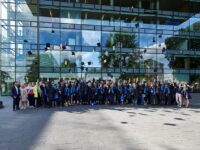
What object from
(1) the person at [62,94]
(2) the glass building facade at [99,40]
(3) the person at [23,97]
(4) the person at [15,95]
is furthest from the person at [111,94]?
(2) the glass building facade at [99,40]

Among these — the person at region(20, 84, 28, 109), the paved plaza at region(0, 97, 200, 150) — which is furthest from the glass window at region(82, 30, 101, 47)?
the paved plaza at region(0, 97, 200, 150)

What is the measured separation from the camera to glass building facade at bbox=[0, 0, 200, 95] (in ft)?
107

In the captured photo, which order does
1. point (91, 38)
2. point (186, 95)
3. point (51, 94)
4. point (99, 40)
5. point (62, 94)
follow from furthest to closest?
point (99, 40), point (91, 38), point (186, 95), point (62, 94), point (51, 94)

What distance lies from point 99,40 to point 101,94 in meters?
15.7

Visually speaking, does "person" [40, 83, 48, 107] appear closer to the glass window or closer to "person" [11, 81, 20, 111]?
"person" [11, 81, 20, 111]

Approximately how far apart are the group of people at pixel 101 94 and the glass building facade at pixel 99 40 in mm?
12884

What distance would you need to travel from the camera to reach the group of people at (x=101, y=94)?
19.1 m

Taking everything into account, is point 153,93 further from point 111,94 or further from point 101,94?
point 101,94

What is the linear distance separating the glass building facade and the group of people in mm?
12884

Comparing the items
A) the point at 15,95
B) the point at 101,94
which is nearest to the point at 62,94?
the point at 101,94

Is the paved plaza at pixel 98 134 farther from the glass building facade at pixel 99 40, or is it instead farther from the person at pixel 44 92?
the glass building facade at pixel 99 40

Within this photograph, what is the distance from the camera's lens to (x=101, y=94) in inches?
834

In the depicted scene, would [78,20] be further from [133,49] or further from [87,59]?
[133,49]

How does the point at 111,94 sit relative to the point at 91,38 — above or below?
below
